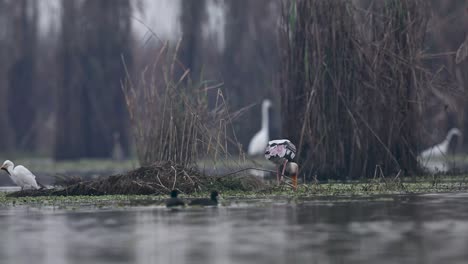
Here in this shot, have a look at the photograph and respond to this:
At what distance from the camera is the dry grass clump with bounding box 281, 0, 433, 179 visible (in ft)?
81.3

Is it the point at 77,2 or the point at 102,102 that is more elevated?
the point at 77,2

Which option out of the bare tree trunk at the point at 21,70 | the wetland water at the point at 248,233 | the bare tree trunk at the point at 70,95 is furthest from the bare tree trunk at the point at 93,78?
the wetland water at the point at 248,233

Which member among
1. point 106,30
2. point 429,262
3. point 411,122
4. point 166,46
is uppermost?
point 106,30

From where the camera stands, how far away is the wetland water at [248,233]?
11.4 m

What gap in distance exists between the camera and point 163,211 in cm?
1698

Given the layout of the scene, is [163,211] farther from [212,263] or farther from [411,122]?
[411,122]

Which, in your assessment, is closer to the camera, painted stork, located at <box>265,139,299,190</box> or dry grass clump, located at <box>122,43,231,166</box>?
dry grass clump, located at <box>122,43,231,166</box>

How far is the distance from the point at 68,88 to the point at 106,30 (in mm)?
3392

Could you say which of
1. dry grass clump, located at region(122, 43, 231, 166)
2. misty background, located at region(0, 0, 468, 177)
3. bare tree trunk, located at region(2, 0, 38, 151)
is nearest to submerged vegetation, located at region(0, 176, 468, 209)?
dry grass clump, located at region(122, 43, 231, 166)

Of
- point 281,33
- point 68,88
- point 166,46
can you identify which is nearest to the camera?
point 166,46

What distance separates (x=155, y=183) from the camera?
20.6m

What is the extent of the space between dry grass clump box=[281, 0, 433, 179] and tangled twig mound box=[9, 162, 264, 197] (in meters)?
3.74

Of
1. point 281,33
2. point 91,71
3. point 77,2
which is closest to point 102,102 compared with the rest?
point 91,71

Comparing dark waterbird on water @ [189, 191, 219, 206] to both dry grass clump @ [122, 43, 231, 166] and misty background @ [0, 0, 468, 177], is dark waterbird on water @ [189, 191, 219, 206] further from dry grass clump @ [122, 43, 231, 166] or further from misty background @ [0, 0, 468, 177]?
misty background @ [0, 0, 468, 177]
